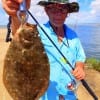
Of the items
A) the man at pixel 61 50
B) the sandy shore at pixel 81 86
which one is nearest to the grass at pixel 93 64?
the sandy shore at pixel 81 86

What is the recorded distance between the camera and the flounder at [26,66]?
3848mm

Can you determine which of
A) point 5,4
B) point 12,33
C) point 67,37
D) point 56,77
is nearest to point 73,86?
point 56,77

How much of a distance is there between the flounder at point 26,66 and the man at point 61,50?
79 centimetres

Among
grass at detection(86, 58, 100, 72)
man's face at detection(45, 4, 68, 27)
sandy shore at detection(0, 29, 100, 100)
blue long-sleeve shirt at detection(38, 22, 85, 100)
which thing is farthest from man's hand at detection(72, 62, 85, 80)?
grass at detection(86, 58, 100, 72)

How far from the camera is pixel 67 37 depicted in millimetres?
4836

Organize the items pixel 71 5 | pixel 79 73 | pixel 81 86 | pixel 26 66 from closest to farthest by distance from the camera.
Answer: pixel 26 66
pixel 79 73
pixel 71 5
pixel 81 86

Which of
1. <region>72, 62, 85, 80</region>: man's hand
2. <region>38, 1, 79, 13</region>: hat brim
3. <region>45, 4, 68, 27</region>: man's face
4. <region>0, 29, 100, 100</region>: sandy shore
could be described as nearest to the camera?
<region>72, 62, 85, 80</region>: man's hand

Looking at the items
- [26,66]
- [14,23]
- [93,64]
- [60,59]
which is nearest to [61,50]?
[60,59]

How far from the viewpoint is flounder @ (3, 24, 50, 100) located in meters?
3.85

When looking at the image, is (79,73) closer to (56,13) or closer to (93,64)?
(56,13)

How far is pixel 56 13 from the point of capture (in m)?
4.67

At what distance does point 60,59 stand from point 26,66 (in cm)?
94

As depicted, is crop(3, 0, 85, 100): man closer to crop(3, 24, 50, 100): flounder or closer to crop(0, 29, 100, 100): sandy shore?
crop(3, 24, 50, 100): flounder

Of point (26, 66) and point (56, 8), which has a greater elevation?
point (56, 8)
